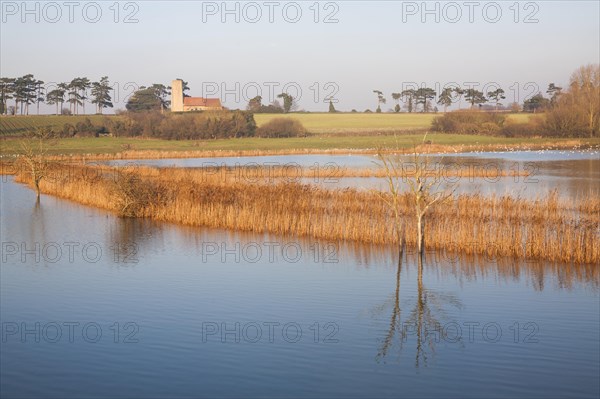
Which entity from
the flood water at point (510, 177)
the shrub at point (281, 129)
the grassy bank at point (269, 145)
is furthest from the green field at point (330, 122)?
the flood water at point (510, 177)

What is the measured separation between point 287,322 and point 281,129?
7249cm

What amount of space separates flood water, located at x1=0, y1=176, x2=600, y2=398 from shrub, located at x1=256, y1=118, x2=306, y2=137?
209 ft

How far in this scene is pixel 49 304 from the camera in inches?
512

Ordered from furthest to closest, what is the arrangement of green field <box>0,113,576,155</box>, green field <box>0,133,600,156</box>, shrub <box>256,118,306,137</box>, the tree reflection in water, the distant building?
1. the distant building
2. shrub <box>256,118,306,137</box>
3. green field <box>0,113,576,155</box>
4. green field <box>0,133,600,156</box>
5. the tree reflection in water

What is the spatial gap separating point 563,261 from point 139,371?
1029 cm

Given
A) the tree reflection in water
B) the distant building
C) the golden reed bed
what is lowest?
Result: the tree reflection in water

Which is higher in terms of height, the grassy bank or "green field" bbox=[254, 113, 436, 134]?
"green field" bbox=[254, 113, 436, 134]

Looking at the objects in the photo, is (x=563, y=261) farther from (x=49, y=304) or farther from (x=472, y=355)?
(x=49, y=304)

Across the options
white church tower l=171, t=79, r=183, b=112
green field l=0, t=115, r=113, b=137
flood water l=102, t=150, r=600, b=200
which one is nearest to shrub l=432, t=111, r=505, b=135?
flood water l=102, t=150, r=600, b=200

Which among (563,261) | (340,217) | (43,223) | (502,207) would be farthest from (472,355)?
(43,223)

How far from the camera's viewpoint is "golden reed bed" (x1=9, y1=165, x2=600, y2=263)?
16625mm

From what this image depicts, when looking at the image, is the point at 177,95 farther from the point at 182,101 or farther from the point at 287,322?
the point at 287,322

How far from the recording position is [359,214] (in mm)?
20438

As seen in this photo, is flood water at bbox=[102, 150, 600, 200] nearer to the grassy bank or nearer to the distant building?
the grassy bank
